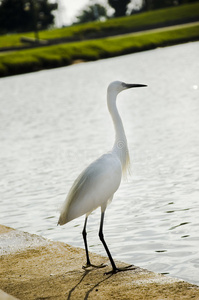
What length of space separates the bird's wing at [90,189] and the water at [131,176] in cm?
98

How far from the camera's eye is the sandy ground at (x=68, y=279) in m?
5.47

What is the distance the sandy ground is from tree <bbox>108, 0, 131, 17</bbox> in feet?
457

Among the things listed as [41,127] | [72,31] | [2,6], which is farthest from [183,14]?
[41,127]

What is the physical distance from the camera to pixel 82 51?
6831cm

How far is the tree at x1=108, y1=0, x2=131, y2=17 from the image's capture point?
143 meters

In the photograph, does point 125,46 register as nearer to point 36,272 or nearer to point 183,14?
Answer: point 183,14

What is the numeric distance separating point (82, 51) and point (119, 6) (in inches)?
3158

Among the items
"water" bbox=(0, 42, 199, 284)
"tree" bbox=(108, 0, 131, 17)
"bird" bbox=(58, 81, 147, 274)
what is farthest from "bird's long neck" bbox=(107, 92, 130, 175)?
"tree" bbox=(108, 0, 131, 17)

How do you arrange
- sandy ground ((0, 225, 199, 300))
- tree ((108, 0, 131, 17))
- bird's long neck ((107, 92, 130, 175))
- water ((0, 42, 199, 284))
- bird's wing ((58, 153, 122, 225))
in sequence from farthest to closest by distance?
tree ((108, 0, 131, 17)) → water ((0, 42, 199, 284)) → bird's long neck ((107, 92, 130, 175)) → bird's wing ((58, 153, 122, 225)) → sandy ground ((0, 225, 199, 300))

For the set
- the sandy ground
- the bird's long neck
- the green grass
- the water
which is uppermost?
the bird's long neck

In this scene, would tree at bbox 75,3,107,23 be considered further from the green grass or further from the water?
the water

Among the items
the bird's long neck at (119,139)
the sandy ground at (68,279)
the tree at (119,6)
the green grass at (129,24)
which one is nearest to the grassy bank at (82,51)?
the green grass at (129,24)

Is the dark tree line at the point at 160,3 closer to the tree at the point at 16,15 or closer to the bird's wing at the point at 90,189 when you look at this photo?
the tree at the point at 16,15

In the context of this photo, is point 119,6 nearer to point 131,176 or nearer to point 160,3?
point 160,3
